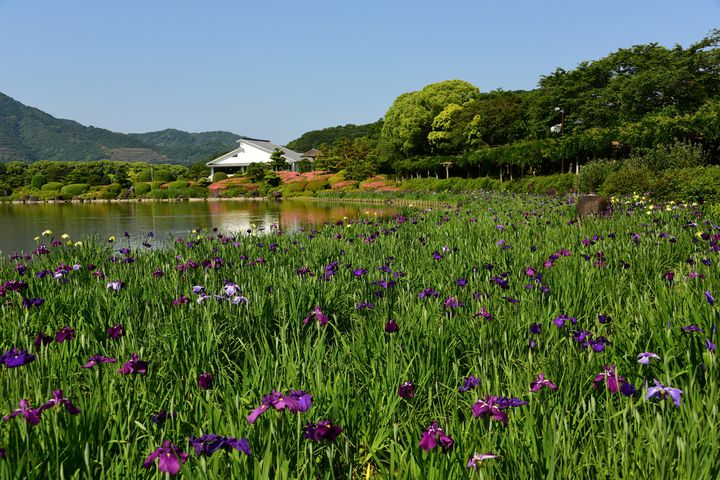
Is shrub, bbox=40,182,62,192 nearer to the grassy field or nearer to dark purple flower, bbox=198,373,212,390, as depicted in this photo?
the grassy field

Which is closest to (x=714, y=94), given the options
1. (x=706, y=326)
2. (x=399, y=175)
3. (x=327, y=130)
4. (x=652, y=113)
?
(x=652, y=113)

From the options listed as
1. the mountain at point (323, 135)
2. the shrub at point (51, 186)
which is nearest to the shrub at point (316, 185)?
the shrub at point (51, 186)

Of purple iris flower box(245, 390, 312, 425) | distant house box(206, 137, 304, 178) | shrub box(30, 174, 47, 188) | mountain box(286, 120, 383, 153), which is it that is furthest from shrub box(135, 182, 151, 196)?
mountain box(286, 120, 383, 153)

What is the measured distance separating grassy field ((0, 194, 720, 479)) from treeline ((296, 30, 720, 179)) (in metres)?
26.9

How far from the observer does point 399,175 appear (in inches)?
2304

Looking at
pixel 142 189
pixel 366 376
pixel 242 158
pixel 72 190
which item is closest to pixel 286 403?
pixel 366 376

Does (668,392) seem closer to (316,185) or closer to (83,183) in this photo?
(316,185)

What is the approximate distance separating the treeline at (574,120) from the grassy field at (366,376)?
88.3 feet

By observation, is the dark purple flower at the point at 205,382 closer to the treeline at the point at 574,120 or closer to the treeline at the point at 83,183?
the treeline at the point at 574,120

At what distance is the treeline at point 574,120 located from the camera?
28.8 metres

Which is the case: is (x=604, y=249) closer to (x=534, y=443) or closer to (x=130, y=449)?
(x=534, y=443)

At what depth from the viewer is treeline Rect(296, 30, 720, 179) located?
28.8 metres

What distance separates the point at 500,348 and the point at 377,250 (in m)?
4.71

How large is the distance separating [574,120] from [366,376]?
4675 cm
